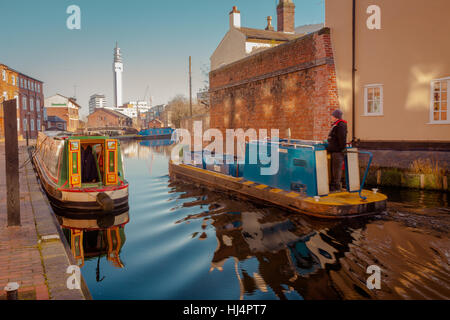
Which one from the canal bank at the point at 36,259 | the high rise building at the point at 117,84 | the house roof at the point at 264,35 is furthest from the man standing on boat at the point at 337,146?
the high rise building at the point at 117,84

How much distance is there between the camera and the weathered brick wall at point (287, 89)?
12.8m

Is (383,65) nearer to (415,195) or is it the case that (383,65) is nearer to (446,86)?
(446,86)

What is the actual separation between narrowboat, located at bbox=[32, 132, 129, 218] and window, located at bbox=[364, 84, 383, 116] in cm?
898

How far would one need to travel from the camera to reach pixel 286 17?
31.5 metres

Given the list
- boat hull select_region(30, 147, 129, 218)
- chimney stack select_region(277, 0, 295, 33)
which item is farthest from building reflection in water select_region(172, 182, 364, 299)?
chimney stack select_region(277, 0, 295, 33)

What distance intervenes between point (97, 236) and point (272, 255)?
390 centimetres

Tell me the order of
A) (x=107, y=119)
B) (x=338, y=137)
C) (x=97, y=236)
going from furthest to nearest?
(x=107, y=119) < (x=338, y=137) < (x=97, y=236)

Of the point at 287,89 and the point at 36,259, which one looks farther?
the point at 287,89

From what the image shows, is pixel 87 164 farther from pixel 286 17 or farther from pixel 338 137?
pixel 286 17

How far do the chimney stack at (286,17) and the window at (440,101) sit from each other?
22765mm

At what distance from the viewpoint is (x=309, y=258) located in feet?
18.4

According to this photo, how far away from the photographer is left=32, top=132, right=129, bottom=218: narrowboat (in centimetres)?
889

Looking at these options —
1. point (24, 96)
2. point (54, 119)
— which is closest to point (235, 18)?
point (24, 96)

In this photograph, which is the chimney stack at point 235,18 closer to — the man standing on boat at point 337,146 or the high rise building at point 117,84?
the man standing on boat at point 337,146
